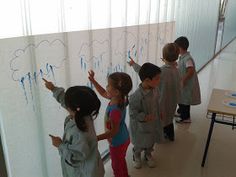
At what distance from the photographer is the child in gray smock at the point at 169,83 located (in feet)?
7.65

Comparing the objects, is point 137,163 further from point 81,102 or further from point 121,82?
point 81,102

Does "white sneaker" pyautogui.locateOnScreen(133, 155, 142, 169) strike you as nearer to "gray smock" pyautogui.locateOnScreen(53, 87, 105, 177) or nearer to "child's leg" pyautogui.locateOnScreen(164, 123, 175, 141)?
"child's leg" pyautogui.locateOnScreen(164, 123, 175, 141)

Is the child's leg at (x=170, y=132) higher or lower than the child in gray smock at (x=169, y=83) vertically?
lower

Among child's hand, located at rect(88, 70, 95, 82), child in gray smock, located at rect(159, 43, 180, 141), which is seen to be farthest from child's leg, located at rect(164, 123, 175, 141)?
child's hand, located at rect(88, 70, 95, 82)

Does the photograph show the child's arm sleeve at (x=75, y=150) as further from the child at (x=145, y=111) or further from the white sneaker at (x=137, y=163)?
the white sneaker at (x=137, y=163)

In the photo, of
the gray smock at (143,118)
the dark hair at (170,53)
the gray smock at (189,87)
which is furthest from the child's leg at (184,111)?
the gray smock at (143,118)

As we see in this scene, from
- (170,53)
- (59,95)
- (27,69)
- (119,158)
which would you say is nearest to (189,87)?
(170,53)

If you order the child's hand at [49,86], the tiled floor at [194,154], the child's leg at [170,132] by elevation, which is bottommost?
the tiled floor at [194,154]

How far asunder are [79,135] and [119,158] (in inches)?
26.5

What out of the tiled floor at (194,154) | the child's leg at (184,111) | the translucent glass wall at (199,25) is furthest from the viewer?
the translucent glass wall at (199,25)

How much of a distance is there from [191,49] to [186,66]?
76.2 inches

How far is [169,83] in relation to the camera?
2385mm

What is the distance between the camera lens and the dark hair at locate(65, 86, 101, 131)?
48.1 inches

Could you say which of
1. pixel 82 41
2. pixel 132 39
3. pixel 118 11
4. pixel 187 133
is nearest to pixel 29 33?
pixel 82 41
